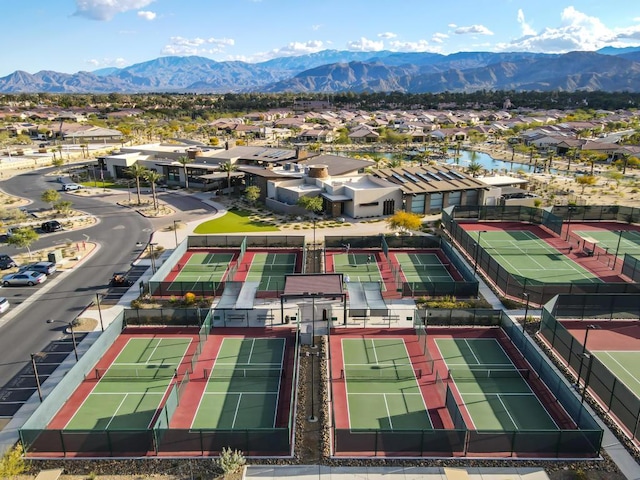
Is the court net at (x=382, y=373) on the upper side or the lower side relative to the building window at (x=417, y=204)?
lower

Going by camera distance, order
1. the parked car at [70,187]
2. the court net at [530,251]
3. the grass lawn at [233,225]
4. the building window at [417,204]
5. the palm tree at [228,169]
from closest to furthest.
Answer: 1. the court net at [530,251]
2. the grass lawn at [233,225]
3. the building window at [417,204]
4. the palm tree at [228,169]
5. the parked car at [70,187]

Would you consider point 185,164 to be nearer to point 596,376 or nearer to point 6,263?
point 6,263

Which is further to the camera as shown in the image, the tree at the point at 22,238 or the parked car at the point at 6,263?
the tree at the point at 22,238

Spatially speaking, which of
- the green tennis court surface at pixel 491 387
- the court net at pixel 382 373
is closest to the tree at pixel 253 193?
the green tennis court surface at pixel 491 387

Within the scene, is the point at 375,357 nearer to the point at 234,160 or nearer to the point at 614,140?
the point at 234,160

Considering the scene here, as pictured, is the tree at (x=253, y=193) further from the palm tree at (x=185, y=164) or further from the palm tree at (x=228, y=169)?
the palm tree at (x=185, y=164)

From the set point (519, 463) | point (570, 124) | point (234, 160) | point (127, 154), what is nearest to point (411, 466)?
point (519, 463)

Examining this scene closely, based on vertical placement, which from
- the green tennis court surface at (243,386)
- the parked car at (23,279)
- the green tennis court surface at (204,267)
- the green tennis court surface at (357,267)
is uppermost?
the parked car at (23,279)
